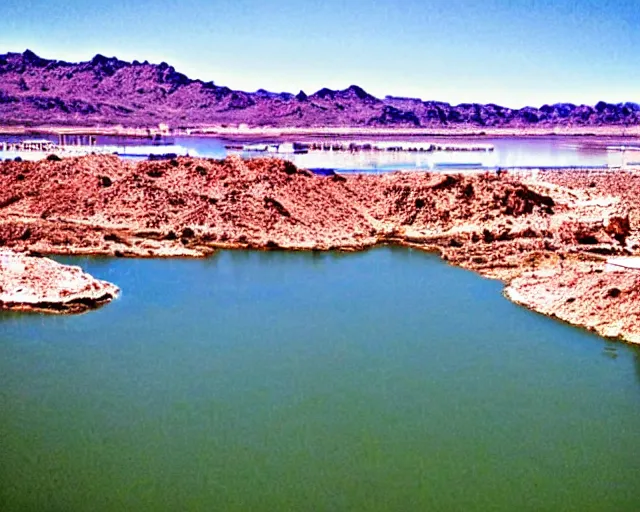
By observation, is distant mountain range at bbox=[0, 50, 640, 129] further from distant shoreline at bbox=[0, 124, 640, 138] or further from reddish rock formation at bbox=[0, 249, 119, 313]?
reddish rock formation at bbox=[0, 249, 119, 313]

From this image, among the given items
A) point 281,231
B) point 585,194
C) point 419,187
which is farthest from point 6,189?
point 585,194

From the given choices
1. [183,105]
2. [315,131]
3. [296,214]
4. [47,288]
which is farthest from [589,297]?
[183,105]

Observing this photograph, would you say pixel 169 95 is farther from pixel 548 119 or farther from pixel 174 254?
pixel 174 254

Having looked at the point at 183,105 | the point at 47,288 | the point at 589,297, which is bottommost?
the point at 589,297

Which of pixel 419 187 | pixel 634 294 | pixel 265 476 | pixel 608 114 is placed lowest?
pixel 265 476

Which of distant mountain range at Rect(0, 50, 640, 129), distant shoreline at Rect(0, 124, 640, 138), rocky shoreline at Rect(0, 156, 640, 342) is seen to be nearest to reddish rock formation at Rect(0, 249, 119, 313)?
rocky shoreline at Rect(0, 156, 640, 342)

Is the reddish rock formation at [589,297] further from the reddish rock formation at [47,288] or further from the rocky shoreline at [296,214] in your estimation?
the reddish rock formation at [47,288]

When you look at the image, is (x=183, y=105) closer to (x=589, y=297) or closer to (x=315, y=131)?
(x=315, y=131)
